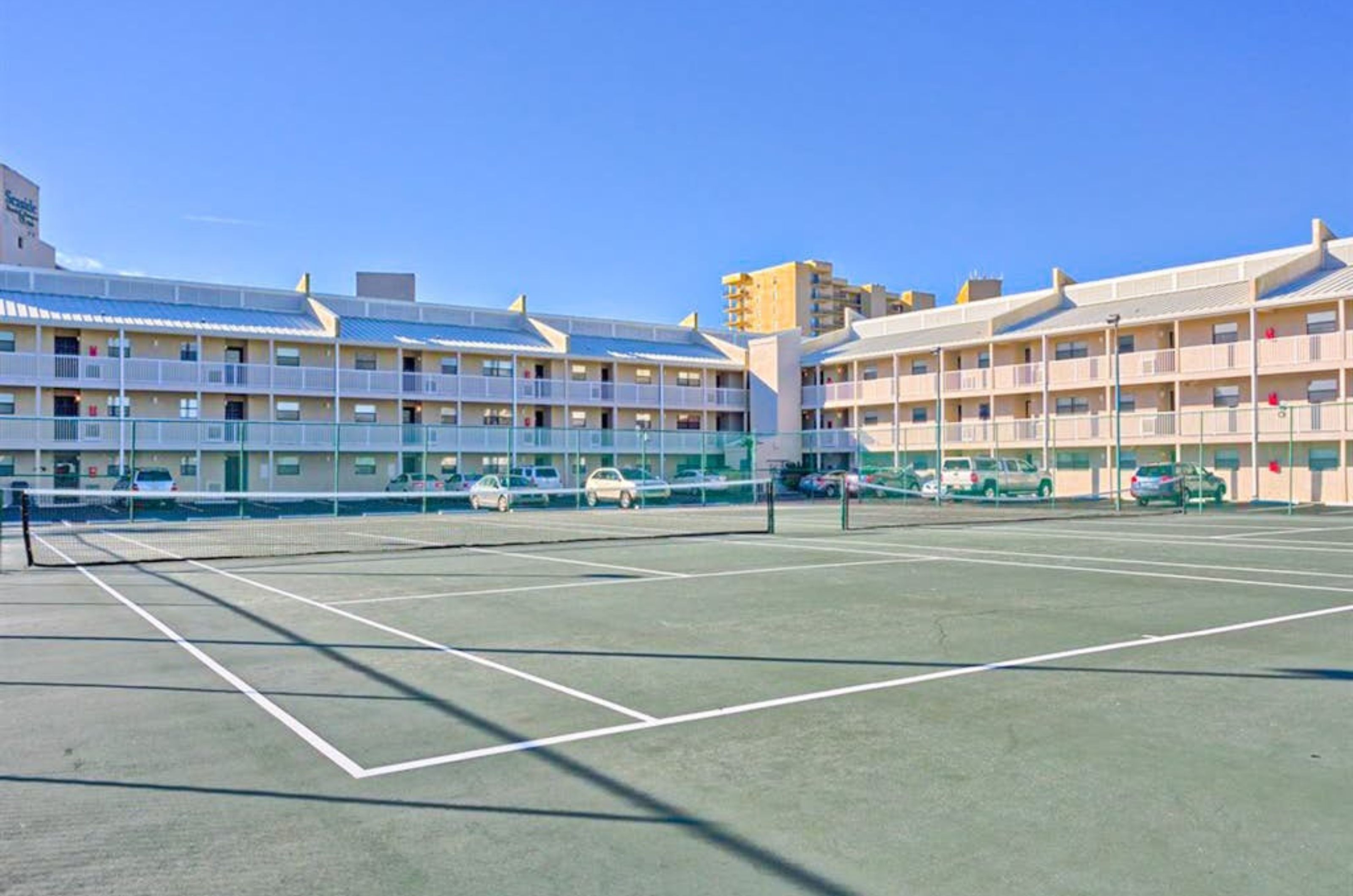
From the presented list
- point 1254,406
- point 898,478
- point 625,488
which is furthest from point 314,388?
point 1254,406

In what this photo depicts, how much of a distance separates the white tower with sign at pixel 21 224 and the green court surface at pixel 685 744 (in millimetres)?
69392

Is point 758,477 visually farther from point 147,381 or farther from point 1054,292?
point 147,381

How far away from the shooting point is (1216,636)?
940 centimetres

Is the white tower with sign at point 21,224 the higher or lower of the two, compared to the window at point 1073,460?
higher

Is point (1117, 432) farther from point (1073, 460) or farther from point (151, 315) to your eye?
point (151, 315)

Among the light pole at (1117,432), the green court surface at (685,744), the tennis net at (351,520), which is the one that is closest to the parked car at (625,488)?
the tennis net at (351,520)

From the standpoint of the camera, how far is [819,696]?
714 centimetres

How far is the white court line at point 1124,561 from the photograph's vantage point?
14953 millimetres

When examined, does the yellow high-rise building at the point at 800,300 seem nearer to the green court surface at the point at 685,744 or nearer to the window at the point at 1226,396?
the window at the point at 1226,396

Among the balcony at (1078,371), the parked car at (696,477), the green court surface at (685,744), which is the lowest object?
the green court surface at (685,744)

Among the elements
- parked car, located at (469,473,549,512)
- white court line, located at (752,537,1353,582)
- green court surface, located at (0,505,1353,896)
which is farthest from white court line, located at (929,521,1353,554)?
parked car, located at (469,473,549,512)

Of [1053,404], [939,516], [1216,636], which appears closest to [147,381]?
[939,516]

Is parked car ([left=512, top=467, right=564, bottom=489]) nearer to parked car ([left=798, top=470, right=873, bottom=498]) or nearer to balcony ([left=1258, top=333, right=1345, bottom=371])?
parked car ([left=798, top=470, right=873, bottom=498])

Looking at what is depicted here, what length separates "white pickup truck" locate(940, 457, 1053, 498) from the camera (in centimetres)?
4406
